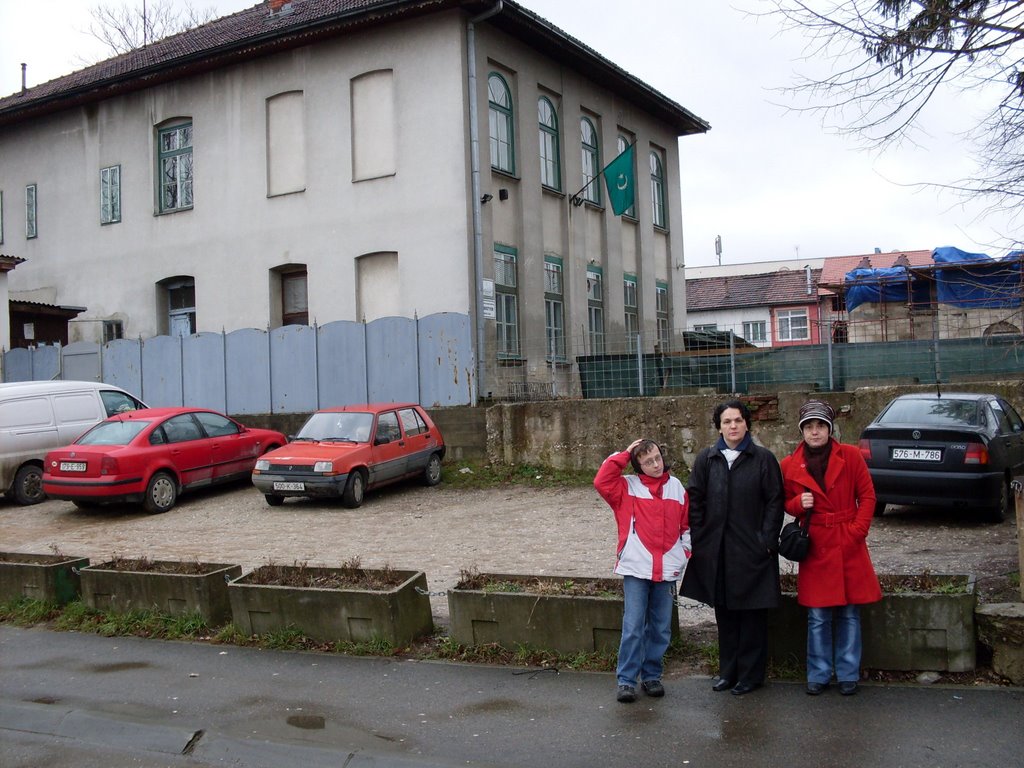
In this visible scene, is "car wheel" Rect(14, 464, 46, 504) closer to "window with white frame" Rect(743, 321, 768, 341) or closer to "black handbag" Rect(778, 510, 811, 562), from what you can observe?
"black handbag" Rect(778, 510, 811, 562)

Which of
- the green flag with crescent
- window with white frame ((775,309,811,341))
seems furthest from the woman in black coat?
window with white frame ((775,309,811,341))

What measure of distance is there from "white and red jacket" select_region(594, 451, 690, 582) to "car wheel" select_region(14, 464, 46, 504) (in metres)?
13.2

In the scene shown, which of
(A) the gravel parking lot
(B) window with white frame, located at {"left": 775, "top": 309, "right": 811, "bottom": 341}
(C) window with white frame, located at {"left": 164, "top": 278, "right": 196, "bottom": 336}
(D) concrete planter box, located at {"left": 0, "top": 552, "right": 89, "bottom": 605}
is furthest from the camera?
(B) window with white frame, located at {"left": 775, "top": 309, "right": 811, "bottom": 341}

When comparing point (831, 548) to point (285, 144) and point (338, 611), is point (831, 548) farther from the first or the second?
point (285, 144)

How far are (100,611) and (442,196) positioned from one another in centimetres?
1249

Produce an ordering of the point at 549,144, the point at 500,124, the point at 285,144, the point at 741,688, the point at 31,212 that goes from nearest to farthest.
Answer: the point at 741,688 → the point at 500,124 → the point at 285,144 → the point at 549,144 → the point at 31,212

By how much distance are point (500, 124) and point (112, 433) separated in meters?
10.0

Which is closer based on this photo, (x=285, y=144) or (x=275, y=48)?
(x=275, y=48)

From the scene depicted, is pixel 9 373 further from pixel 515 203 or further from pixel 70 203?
pixel 515 203

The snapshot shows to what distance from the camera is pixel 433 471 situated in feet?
55.0

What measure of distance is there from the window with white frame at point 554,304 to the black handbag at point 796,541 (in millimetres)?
15855

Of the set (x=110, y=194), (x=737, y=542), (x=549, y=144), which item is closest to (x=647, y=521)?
(x=737, y=542)

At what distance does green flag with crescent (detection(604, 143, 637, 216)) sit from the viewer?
71.4ft

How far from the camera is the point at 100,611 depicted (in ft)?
28.2
